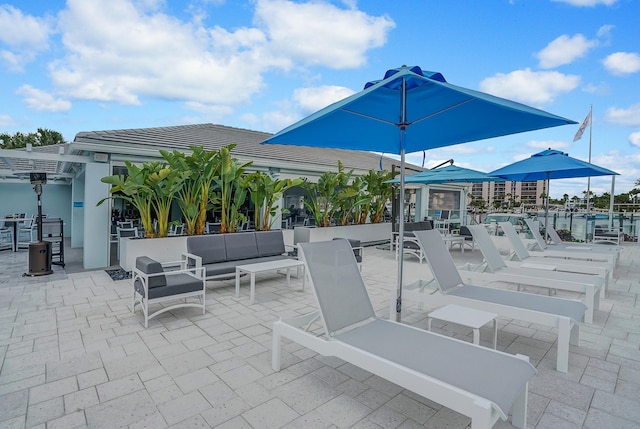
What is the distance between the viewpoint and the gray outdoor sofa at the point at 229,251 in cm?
595

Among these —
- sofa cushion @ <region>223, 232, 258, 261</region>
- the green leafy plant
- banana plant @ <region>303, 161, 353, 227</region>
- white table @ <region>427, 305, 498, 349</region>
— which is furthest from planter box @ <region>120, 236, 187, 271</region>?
white table @ <region>427, 305, 498, 349</region>

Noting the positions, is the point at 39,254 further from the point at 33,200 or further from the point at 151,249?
the point at 33,200

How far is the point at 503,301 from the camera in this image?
397 cm

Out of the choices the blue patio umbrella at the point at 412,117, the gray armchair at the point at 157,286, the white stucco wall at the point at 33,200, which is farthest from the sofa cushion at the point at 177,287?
the white stucco wall at the point at 33,200

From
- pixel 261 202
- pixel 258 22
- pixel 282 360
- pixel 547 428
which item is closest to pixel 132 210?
pixel 261 202

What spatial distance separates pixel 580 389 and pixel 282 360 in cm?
275

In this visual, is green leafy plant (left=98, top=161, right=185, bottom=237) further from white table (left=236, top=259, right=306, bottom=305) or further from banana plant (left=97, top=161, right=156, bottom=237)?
white table (left=236, top=259, right=306, bottom=305)

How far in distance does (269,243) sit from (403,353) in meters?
4.90

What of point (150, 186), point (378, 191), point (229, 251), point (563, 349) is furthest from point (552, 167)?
point (150, 186)

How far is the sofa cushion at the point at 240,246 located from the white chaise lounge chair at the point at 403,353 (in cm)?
347

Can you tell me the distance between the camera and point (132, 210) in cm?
1481

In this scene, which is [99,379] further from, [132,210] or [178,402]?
[132,210]

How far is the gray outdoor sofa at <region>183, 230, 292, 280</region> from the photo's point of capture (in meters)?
5.95

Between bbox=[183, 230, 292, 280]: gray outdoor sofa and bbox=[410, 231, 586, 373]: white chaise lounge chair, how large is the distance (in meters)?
3.32
